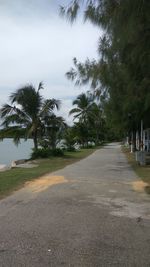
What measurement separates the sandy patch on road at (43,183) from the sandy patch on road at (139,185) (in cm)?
254

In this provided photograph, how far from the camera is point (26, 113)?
36.9 m

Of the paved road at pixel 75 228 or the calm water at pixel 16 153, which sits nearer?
the paved road at pixel 75 228

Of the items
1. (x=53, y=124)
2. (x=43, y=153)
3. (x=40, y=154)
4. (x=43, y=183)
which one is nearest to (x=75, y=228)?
(x=43, y=183)

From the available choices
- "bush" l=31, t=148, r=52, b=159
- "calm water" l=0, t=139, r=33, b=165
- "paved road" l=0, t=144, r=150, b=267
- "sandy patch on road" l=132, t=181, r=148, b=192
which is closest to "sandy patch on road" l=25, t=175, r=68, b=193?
"paved road" l=0, t=144, r=150, b=267

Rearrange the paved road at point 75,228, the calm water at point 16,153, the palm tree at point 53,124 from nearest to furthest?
the paved road at point 75,228 → the palm tree at point 53,124 → the calm water at point 16,153

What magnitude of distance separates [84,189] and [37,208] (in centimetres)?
386

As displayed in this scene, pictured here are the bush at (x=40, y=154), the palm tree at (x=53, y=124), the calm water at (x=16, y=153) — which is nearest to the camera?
the bush at (x=40, y=154)

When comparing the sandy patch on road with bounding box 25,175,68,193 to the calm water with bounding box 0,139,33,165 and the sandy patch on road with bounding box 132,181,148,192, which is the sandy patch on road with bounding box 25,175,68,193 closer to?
the sandy patch on road with bounding box 132,181,148,192

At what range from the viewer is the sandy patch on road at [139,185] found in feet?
48.0

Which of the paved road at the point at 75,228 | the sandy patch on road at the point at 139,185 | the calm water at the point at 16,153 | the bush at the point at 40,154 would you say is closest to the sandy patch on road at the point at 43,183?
the paved road at the point at 75,228

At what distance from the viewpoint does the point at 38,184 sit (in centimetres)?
1571

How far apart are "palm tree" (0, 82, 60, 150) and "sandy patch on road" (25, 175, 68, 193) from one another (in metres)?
18.5

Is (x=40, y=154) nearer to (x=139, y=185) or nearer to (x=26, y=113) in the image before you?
(x=26, y=113)

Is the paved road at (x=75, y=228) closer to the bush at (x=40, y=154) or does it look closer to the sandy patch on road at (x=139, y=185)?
the sandy patch on road at (x=139, y=185)
